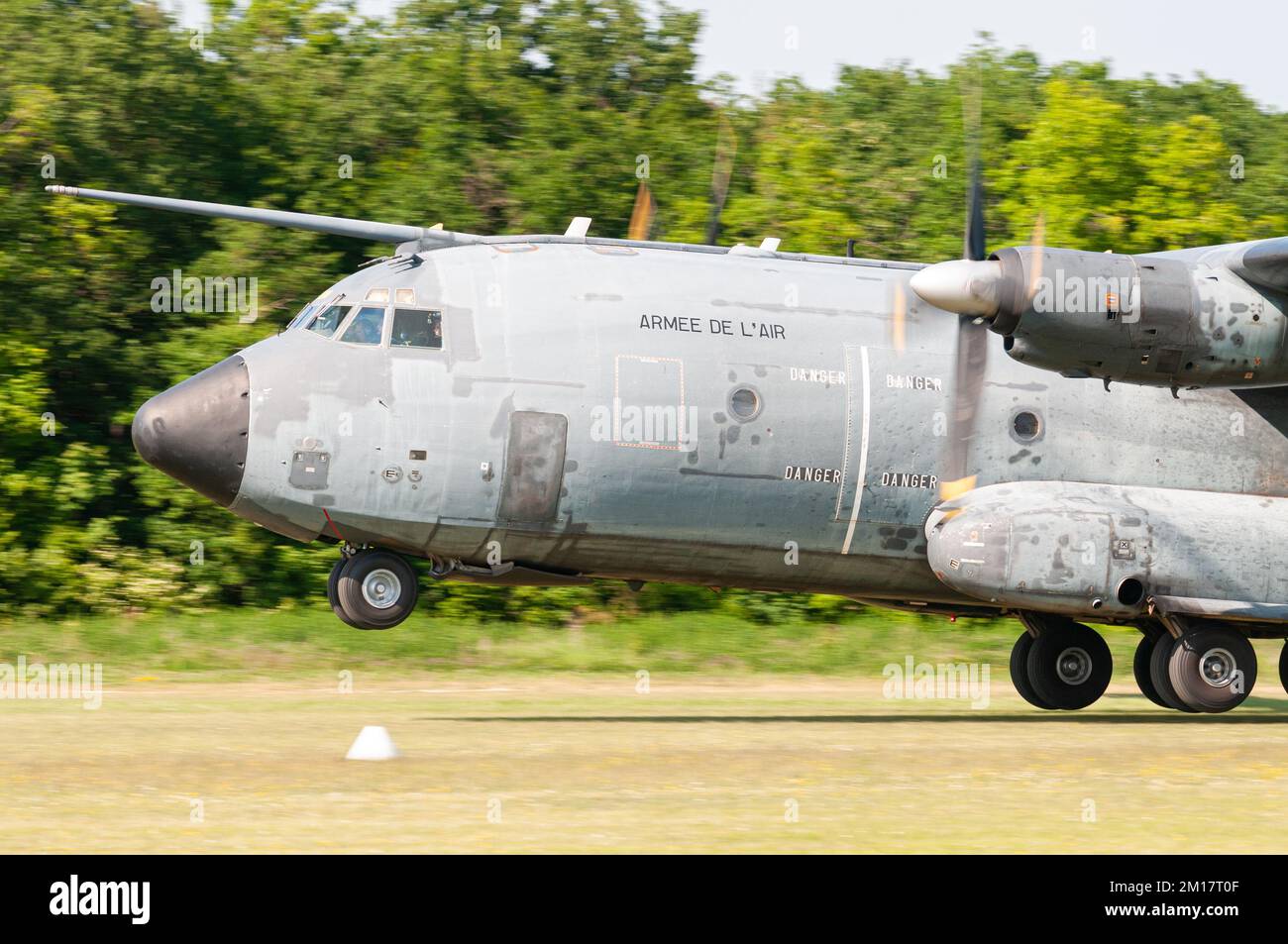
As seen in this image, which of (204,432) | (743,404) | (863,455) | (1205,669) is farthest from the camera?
(1205,669)

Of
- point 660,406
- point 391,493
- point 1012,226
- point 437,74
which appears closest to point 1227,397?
point 660,406

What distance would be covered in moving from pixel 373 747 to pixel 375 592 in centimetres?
333

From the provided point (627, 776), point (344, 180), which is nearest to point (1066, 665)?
point (627, 776)

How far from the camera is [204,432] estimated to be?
15.9m

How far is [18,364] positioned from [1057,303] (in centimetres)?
1866

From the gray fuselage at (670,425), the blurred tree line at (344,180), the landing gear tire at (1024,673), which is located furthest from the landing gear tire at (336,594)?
the blurred tree line at (344,180)

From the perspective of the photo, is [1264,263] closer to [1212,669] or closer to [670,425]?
[1212,669]

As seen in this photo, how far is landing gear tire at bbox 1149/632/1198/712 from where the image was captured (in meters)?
17.7

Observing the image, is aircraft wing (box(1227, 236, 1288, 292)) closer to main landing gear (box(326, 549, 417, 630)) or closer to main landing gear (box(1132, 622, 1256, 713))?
main landing gear (box(1132, 622, 1256, 713))

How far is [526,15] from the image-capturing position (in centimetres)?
3812

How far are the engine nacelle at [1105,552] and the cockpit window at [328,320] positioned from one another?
6.45 metres

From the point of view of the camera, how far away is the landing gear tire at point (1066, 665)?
19.8m

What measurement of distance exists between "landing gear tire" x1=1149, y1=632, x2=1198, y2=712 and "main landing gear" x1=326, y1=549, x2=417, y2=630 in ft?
26.1

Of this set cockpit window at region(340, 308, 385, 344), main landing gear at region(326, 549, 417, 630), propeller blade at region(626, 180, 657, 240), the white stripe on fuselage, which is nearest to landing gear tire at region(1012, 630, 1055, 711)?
the white stripe on fuselage
